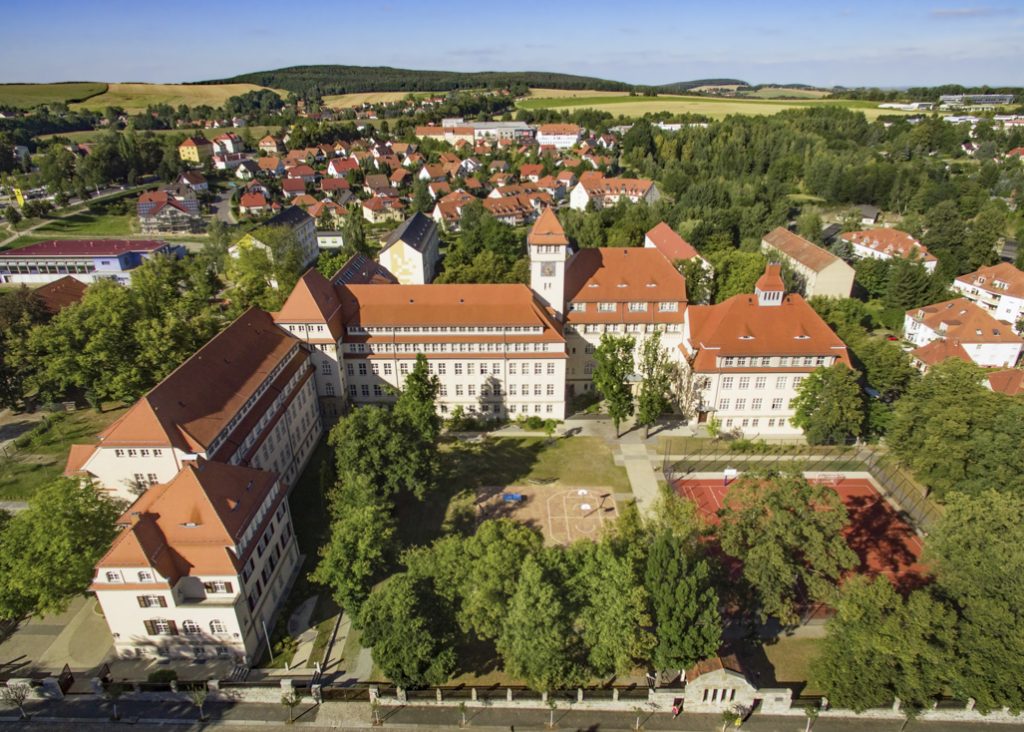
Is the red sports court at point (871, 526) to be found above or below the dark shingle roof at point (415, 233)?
below

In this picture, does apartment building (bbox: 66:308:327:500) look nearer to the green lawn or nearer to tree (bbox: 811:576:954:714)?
the green lawn

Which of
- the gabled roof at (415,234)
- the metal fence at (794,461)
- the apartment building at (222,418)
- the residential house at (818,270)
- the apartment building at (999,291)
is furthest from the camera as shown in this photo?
the gabled roof at (415,234)

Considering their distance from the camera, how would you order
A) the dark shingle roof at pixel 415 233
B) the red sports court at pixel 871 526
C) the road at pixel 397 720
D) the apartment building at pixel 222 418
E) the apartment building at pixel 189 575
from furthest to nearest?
the dark shingle roof at pixel 415 233 → the red sports court at pixel 871 526 → the apartment building at pixel 222 418 → the apartment building at pixel 189 575 → the road at pixel 397 720

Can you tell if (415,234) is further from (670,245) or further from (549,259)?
(549,259)

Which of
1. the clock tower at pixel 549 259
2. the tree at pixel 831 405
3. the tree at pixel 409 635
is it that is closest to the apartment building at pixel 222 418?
the tree at pixel 409 635

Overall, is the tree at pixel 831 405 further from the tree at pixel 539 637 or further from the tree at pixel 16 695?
the tree at pixel 16 695

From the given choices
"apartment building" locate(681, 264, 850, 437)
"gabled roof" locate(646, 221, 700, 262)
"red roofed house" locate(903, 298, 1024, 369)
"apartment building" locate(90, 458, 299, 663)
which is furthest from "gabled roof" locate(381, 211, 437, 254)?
"red roofed house" locate(903, 298, 1024, 369)

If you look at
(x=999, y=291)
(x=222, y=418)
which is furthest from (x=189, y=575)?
(x=999, y=291)

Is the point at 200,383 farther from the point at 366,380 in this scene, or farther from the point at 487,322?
the point at 487,322
